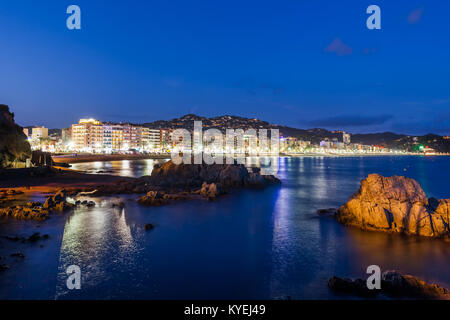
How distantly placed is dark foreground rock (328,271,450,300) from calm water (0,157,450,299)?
1.87 ft

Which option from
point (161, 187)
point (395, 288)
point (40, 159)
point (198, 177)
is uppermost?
point (40, 159)

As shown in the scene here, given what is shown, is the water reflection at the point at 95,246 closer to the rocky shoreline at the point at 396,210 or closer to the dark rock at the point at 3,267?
the dark rock at the point at 3,267

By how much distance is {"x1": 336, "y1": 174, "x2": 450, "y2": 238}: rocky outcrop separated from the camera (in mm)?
13867

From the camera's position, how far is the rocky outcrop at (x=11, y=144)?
33.7m

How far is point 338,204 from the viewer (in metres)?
24.8

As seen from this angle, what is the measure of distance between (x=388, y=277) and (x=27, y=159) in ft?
135

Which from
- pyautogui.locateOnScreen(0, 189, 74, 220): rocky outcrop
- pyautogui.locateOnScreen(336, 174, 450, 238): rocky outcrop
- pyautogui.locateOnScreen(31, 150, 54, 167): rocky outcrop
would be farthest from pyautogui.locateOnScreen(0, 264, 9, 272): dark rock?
pyautogui.locateOnScreen(31, 150, 54, 167): rocky outcrop

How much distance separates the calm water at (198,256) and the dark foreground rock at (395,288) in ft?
1.87

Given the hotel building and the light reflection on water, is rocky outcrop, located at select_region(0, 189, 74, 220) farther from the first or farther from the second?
the hotel building

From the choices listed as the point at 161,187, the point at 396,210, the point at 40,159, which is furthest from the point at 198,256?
the point at 40,159

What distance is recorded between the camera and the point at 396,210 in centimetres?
1475

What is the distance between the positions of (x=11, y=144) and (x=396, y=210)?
40054 millimetres

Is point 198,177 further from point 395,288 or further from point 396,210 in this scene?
point 395,288
